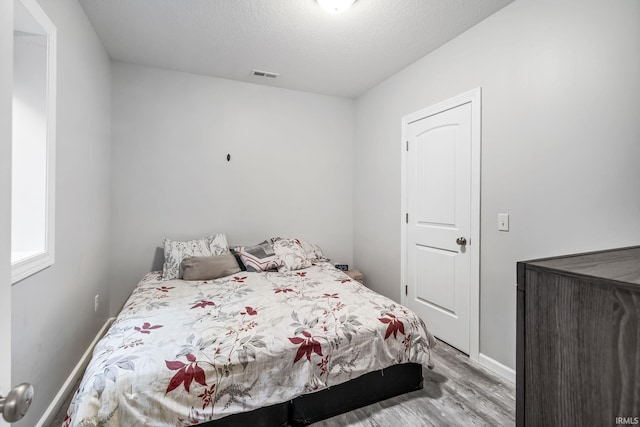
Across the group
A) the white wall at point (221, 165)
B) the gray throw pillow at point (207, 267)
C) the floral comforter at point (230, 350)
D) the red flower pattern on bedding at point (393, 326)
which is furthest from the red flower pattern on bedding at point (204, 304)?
the white wall at point (221, 165)

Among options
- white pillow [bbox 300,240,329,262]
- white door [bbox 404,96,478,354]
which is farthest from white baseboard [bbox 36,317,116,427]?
white door [bbox 404,96,478,354]

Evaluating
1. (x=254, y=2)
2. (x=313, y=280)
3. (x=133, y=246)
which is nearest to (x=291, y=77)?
(x=254, y=2)

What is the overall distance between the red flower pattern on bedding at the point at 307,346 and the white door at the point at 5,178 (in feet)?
3.70

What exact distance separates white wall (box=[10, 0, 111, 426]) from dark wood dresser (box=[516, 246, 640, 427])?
1.99 meters

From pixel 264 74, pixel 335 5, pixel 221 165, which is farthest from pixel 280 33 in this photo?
pixel 221 165

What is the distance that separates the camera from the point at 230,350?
1.46 meters

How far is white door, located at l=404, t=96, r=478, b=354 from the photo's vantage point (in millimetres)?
2365

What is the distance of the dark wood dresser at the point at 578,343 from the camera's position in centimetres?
70

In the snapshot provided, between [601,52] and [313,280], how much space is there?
93.2 inches

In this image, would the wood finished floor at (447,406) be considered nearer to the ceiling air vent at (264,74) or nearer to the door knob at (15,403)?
the door knob at (15,403)

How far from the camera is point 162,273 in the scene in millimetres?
2816

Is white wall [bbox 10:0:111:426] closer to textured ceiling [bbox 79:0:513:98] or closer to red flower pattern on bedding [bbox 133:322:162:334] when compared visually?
textured ceiling [bbox 79:0:513:98]

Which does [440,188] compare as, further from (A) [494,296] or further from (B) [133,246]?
(B) [133,246]

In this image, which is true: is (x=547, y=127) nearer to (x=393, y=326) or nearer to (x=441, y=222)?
(x=441, y=222)
